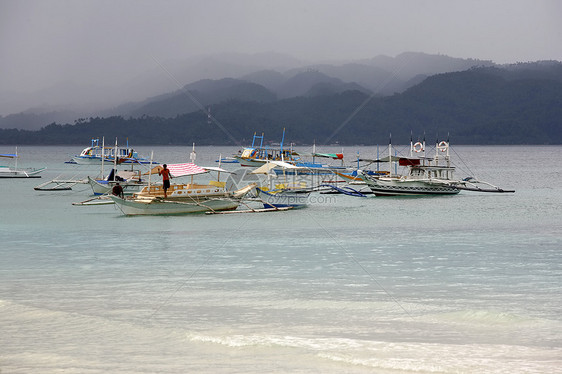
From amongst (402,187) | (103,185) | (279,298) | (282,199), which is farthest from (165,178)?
(402,187)

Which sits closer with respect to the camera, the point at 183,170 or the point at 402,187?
the point at 183,170

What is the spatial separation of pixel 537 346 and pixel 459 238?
57.8 ft

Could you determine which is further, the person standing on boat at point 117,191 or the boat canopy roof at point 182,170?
the person standing on boat at point 117,191

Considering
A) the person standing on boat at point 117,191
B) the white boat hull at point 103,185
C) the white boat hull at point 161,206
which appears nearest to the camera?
the white boat hull at point 161,206

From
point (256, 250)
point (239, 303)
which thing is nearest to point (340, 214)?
point (256, 250)

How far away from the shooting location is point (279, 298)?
1620 centimetres

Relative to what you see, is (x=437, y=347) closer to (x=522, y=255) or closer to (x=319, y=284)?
(x=319, y=284)

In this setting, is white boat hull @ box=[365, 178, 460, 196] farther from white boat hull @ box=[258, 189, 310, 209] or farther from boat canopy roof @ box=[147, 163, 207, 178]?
boat canopy roof @ box=[147, 163, 207, 178]

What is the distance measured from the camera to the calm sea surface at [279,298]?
36.5 ft

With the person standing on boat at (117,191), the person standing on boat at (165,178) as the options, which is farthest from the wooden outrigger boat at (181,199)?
the person standing on boat at (117,191)

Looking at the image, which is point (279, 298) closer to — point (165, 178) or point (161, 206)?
point (165, 178)

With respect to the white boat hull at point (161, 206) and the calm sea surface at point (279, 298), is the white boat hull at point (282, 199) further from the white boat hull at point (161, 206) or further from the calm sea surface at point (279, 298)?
the calm sea surface at point (279, 298)

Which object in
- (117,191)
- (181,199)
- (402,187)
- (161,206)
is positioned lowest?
(161,206)

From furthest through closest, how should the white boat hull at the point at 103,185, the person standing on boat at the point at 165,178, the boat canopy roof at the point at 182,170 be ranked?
the white boat hull at the point at 103,185 → the boat canopy roof at the point at 182,170 → the person standing on boat at the point at 165,178
